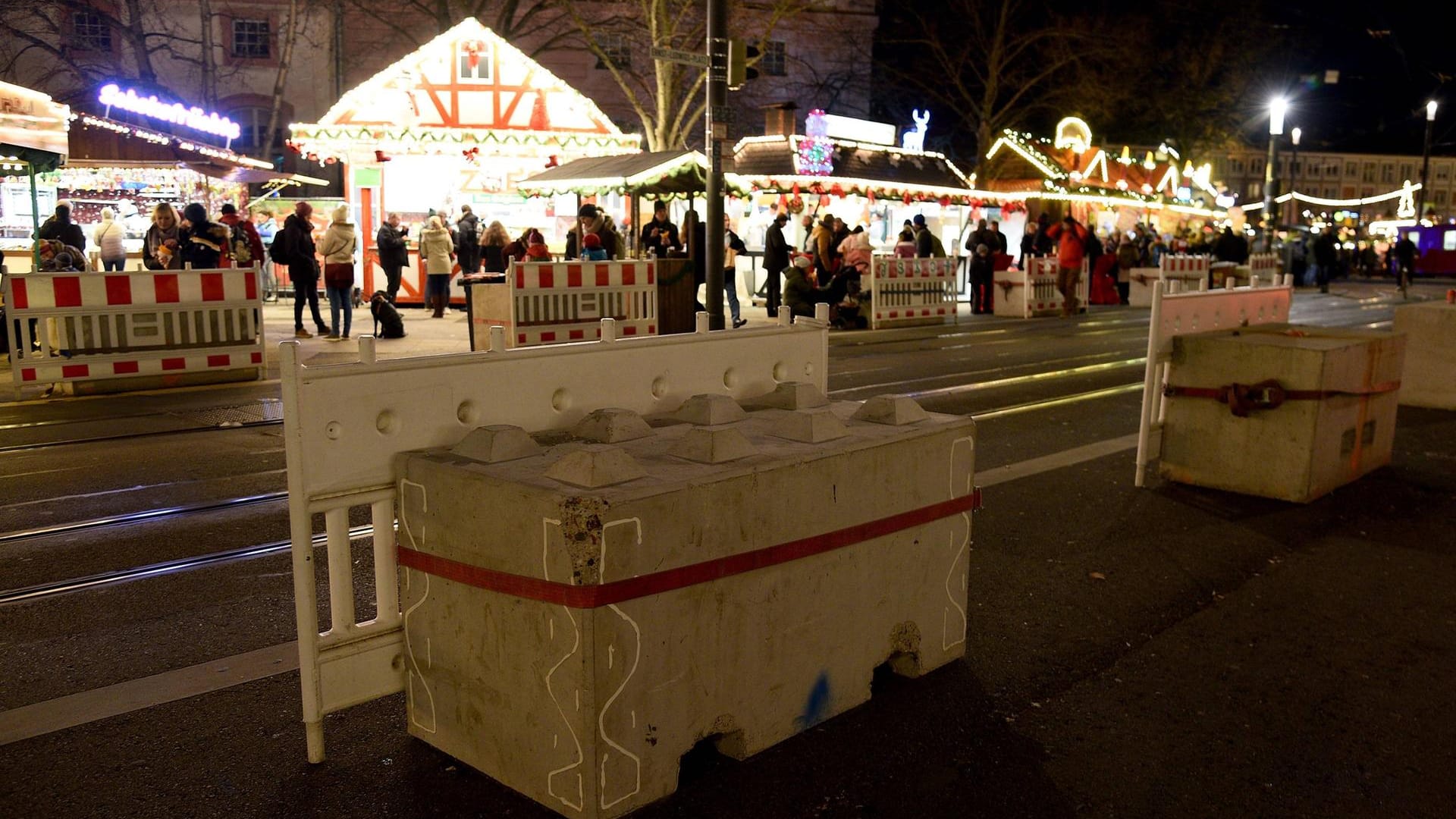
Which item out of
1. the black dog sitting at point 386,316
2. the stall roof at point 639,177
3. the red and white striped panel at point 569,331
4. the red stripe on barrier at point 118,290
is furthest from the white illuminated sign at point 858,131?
the red stripe on barrier at point 118,290

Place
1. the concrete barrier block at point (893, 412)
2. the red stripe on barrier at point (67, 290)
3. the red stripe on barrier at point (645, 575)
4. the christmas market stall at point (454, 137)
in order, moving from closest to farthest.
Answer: the red stripe on barrier at point (645, 575)
the concrete barrier block at point (893, 412)
the red stripe on barrier at point (67, 290)
the christmas market stall at point (454, 137)

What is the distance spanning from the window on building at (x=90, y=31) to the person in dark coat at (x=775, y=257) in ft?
88.3

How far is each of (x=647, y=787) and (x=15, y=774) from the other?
1927mm

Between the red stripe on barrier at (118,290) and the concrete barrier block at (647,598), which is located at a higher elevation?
the red stripe on barrier at (118,290)

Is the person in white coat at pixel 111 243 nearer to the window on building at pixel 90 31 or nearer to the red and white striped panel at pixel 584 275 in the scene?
the red and white striped panel at pixel 584 275

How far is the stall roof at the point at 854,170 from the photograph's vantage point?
77.8 ft

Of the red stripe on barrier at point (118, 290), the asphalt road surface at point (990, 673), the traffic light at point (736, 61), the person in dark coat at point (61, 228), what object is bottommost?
the asphalt road surface at point (990, 673)

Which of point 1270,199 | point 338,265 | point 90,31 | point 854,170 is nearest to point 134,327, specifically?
point 338,265

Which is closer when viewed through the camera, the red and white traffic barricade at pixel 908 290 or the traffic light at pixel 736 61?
the traffic light at pixel 736 61

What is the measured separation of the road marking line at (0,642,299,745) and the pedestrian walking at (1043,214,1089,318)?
66.2 ft

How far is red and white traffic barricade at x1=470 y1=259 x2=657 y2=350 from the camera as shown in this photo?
13422mm

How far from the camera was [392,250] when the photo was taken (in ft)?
64.6

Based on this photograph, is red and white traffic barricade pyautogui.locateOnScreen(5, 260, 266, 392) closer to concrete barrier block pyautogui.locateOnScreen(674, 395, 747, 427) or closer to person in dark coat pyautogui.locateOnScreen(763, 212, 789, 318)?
concrete barrier block pyautogui.locateOnScreen(674, 395, 747, 427)

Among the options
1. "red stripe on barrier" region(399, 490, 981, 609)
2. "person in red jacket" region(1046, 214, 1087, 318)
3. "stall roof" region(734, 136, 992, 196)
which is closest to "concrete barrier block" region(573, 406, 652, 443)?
"red stripe on barrier" region(399, 490, 981, 609)
